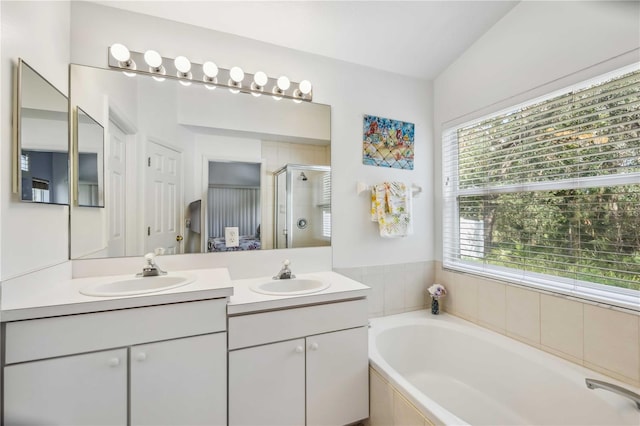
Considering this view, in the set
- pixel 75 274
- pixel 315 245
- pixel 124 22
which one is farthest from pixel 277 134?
pixel 75 274

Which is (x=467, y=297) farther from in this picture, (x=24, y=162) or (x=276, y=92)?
(x=24, y=162)

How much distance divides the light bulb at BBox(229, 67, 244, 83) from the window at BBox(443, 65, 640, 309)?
5.70 ft

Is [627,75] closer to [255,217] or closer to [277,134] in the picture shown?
[277,134]

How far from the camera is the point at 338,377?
1476 millimetres

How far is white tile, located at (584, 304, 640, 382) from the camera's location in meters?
1.29

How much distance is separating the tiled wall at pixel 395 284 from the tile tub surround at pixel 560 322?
0.29 m

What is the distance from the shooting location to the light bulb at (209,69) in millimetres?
1686

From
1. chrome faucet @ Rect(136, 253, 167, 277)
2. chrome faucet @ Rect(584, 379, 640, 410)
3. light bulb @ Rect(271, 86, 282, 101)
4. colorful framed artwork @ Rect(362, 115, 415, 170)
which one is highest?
light bulb @ Rect(271, 86, 282, 101)

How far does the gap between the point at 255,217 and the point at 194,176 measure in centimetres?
46

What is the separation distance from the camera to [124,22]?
1.58 meters

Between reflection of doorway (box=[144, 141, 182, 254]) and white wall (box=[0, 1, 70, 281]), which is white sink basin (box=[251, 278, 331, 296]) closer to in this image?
reflection of doorway (box=[144, 141, 182, 254])

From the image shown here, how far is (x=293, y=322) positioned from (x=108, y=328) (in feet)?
2.56

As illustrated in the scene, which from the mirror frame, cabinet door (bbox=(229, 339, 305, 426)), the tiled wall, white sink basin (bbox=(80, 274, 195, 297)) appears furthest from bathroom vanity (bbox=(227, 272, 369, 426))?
the mirror frame

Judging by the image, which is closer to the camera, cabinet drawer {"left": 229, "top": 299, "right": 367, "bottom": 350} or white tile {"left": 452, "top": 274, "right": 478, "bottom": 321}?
cabinet drawer {"left": 229, "top": 299, "right": 367, "bottom": 350}
